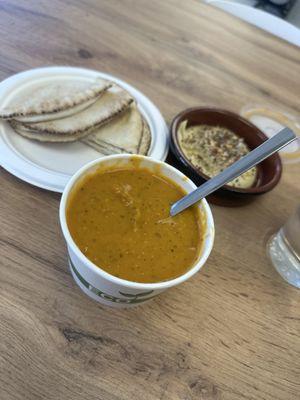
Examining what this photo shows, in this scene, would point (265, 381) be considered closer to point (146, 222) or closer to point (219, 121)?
point (146, 222)

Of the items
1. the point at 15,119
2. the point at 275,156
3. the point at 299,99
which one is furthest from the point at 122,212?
the point at 299,99

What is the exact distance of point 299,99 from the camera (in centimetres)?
171

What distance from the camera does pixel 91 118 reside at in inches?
46.3

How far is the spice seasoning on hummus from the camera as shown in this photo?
1220mm

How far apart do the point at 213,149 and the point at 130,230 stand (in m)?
0.53

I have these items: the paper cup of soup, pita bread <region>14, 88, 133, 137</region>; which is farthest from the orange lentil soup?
pita bread <region>14, 88, 133, 137</region>

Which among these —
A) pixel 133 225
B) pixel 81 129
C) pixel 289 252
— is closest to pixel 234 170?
pixel 133 225

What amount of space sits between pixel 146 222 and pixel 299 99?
116 cm

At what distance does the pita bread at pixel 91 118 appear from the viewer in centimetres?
112

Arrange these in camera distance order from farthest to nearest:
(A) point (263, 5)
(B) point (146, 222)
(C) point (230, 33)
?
1. (A) point (263, 5)
2. (C) point (230, 33)
3. (B) point (146, 222)

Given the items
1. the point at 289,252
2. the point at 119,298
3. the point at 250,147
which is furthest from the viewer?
the point at 250,147

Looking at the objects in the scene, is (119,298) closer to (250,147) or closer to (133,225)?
(133,225)

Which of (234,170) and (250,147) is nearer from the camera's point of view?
(234,170)

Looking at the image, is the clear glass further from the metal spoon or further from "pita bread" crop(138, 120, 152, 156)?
"pita bread" crop(138, 120, 152, 156)
